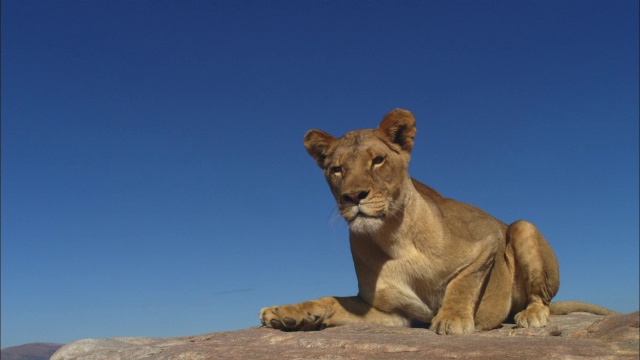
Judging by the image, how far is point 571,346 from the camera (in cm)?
559

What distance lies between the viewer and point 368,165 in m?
8.32

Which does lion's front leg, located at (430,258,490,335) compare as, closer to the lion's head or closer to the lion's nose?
the lion's head

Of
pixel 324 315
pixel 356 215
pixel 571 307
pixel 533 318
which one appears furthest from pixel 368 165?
pixel 571 307

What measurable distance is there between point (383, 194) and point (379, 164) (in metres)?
0.50

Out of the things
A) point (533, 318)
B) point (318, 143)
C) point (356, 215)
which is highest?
point (318, 143)

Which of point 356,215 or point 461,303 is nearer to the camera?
point 356,215

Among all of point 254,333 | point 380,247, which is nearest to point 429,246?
point 380,247

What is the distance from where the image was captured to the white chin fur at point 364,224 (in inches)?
309

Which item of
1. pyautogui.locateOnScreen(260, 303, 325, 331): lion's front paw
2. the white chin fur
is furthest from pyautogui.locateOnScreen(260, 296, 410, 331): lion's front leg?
the white chin fur

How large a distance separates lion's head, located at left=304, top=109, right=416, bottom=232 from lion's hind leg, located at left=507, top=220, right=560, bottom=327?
2.21 m

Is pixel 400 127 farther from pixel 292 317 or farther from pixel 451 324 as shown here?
pixel 292 317

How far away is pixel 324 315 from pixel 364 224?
1.46 metres

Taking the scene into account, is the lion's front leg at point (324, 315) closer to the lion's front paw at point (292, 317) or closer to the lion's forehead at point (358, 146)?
the lion's front paw at point (292, 317)

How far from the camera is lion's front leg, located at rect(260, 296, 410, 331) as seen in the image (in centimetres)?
800
